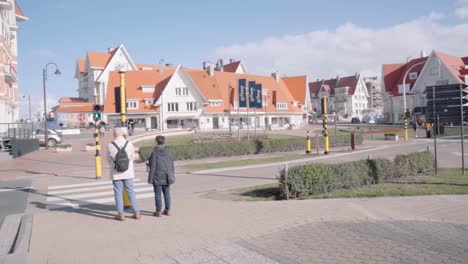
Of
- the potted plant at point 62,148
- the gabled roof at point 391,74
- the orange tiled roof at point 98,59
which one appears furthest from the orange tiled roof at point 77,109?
the gabled roof at point 391,74

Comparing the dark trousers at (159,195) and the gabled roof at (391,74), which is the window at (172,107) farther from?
the dark trousers at (159,195)

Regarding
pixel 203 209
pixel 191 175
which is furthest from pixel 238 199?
pixel 191 175

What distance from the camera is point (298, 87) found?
3113 inches

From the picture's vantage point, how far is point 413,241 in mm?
5945

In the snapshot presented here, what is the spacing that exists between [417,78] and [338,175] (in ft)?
218

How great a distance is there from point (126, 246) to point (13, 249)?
174cm

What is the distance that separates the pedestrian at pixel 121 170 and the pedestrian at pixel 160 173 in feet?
1.32

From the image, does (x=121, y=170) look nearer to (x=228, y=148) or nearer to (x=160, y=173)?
(x=160, y=173)

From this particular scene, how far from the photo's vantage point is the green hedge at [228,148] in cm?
2223

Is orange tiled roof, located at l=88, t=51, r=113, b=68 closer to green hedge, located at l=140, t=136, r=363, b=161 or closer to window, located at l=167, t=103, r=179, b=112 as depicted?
window, located at l=167, t=103, r=179, b=112

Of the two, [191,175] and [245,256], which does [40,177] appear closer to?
[191,175]

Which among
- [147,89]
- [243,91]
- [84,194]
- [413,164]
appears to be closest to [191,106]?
[147,89]

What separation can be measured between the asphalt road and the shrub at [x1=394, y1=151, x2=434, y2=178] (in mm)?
10271

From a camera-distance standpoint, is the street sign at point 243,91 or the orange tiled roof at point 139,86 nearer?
the street sign at point 243,91
